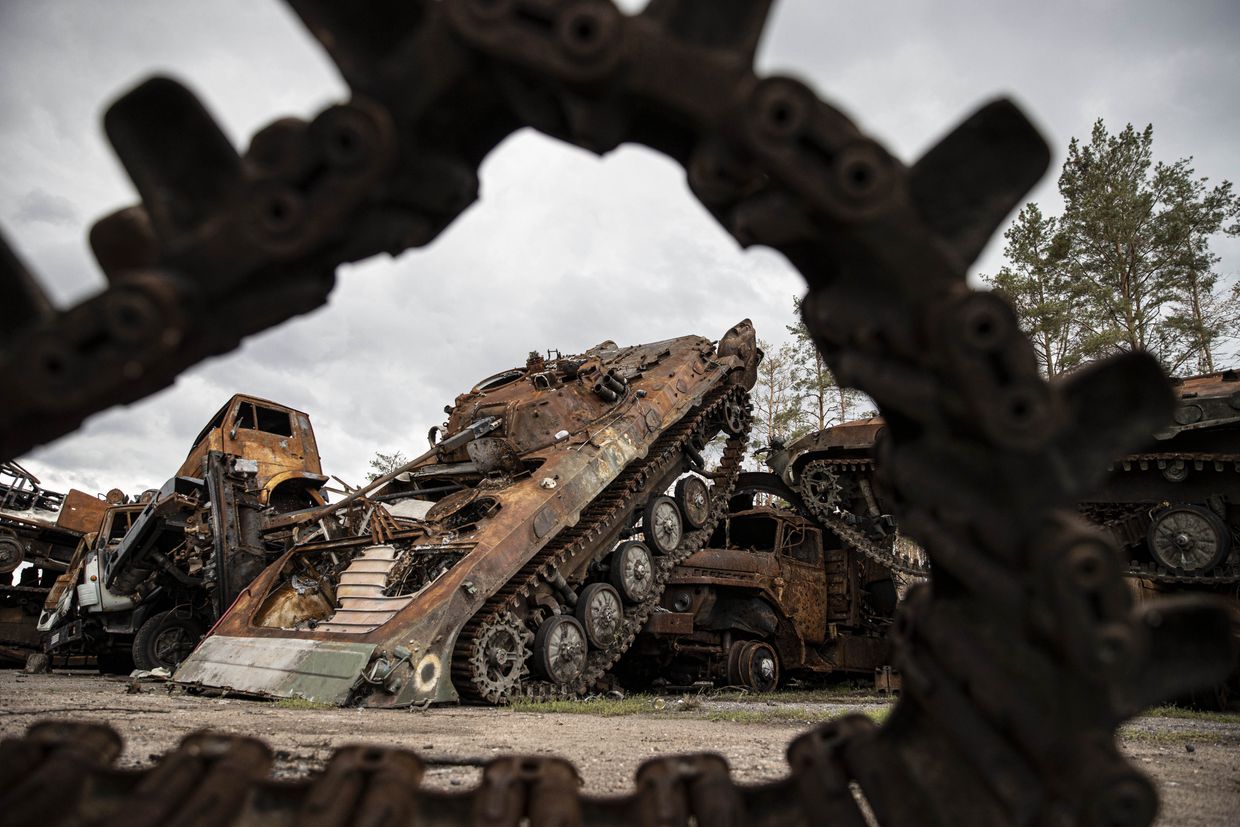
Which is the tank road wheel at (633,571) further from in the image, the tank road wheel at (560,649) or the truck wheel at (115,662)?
the truck wheel at (115,662)

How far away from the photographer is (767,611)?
11.2 m

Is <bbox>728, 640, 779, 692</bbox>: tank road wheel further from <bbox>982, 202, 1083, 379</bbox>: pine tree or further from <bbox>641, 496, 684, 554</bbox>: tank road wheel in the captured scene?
<bbox>982, 202, 1083, 379</bbox>: pine tree

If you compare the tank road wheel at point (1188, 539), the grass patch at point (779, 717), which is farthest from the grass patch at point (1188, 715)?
the grass patch at point (779, 717)

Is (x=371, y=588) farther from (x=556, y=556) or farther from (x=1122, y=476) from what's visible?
(x=1122, y=476)

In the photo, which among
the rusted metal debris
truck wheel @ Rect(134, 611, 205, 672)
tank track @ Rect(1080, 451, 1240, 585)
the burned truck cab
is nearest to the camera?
tank track @ Rect(1080, 451, 1240, 585)

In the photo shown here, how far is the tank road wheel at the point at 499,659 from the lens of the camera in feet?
24.6

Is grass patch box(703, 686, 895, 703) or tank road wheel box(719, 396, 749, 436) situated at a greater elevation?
tank road wheel box(719, 396, 749, 436)

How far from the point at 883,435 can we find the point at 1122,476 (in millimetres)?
11922

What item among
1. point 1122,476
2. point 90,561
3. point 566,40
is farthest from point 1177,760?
point 90,561

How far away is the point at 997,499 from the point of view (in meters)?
1.32

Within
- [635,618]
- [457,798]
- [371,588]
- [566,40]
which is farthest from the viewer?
[635,618]

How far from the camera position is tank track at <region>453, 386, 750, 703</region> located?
7641mm

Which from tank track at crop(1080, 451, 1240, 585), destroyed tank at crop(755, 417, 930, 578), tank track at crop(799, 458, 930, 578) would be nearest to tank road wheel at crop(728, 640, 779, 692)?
tank track at crop(799, 458, 930, 578)

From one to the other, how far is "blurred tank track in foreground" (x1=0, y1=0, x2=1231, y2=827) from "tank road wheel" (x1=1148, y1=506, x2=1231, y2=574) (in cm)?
1107
